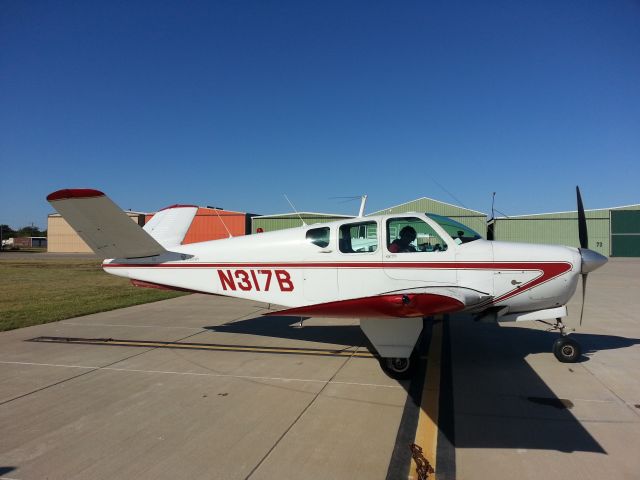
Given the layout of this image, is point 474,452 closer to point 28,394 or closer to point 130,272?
point 28,394

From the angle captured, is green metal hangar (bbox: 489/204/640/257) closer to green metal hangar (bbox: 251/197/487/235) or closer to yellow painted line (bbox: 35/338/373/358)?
green metal hangar (bbox: 251/197/487/235)

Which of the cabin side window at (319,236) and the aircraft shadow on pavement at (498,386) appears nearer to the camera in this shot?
the aircraft shadow on pavement at (498,386)

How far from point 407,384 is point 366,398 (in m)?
0.76

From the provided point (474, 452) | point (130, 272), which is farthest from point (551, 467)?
point (130, 272)

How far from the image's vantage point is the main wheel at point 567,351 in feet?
18.9

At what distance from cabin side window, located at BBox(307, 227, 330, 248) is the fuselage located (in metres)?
0.02

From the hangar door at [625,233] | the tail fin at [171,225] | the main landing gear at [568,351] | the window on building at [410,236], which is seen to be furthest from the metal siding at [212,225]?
the main landing gear at [568,351]

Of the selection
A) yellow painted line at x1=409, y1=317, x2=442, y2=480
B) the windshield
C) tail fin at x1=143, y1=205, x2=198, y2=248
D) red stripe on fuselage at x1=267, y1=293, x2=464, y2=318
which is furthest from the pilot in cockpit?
tail fin at x1=143, y1=205, x2=198, y2=248

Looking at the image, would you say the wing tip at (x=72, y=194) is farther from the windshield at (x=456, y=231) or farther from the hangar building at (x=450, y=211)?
the hangar building at (x=450, y=211)

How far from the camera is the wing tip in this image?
525 centimetres

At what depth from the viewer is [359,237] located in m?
5.77

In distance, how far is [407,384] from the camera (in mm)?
5039

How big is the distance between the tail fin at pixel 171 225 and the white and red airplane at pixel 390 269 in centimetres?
158

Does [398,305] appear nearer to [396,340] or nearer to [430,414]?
[396,340]
